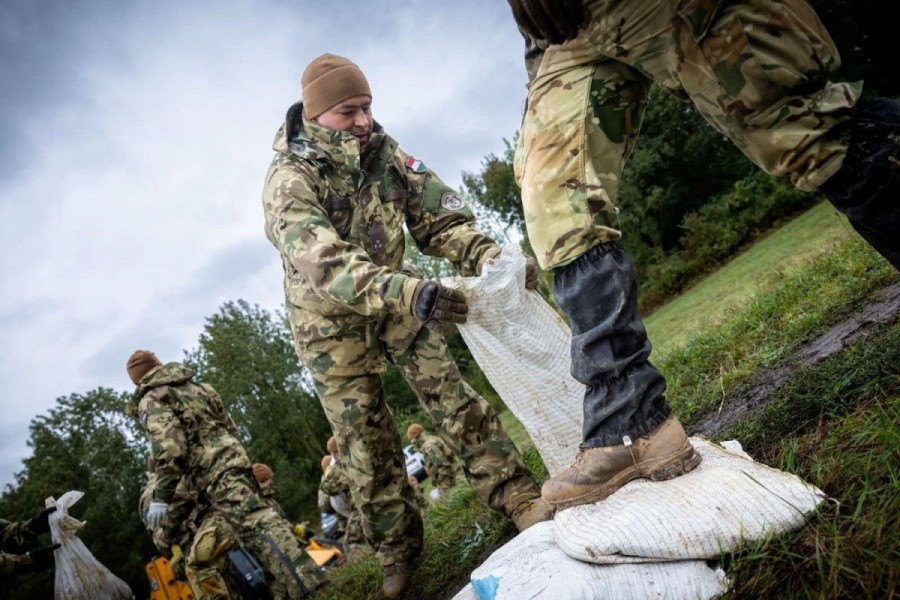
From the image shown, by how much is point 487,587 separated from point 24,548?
6.68m

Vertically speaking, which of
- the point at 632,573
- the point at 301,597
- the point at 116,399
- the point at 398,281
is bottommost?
the point at 301,597

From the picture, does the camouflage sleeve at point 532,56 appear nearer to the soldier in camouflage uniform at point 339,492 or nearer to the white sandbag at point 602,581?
the white sandbag at point 602,581

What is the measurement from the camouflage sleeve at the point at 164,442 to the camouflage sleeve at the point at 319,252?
129 inches

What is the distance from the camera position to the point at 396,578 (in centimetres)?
280

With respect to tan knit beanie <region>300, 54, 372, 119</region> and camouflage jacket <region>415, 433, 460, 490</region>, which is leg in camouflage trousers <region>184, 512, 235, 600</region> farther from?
camouflage jacket <region>415, 433, 460, 490</region>

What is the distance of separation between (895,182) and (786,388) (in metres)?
0.90

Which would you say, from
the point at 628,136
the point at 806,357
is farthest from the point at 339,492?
the point at 628,136

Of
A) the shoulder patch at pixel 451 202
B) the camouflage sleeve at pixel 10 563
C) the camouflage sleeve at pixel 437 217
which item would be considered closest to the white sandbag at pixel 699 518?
the camouflage sleeve at pixel 437 217

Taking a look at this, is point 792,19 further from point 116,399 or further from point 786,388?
point 116,399

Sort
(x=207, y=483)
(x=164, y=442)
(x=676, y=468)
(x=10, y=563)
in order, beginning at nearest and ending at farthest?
(x=676, y=468), (x=164, y=442), (x=10, y=563), (x=207, y=483)

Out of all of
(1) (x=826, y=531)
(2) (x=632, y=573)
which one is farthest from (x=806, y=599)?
(2) (x=632, y=573)

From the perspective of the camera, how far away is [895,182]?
1429 millimetres

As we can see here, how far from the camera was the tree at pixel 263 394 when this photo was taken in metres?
26.5

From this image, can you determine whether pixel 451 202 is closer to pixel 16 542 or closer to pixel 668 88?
pixel 668 88
